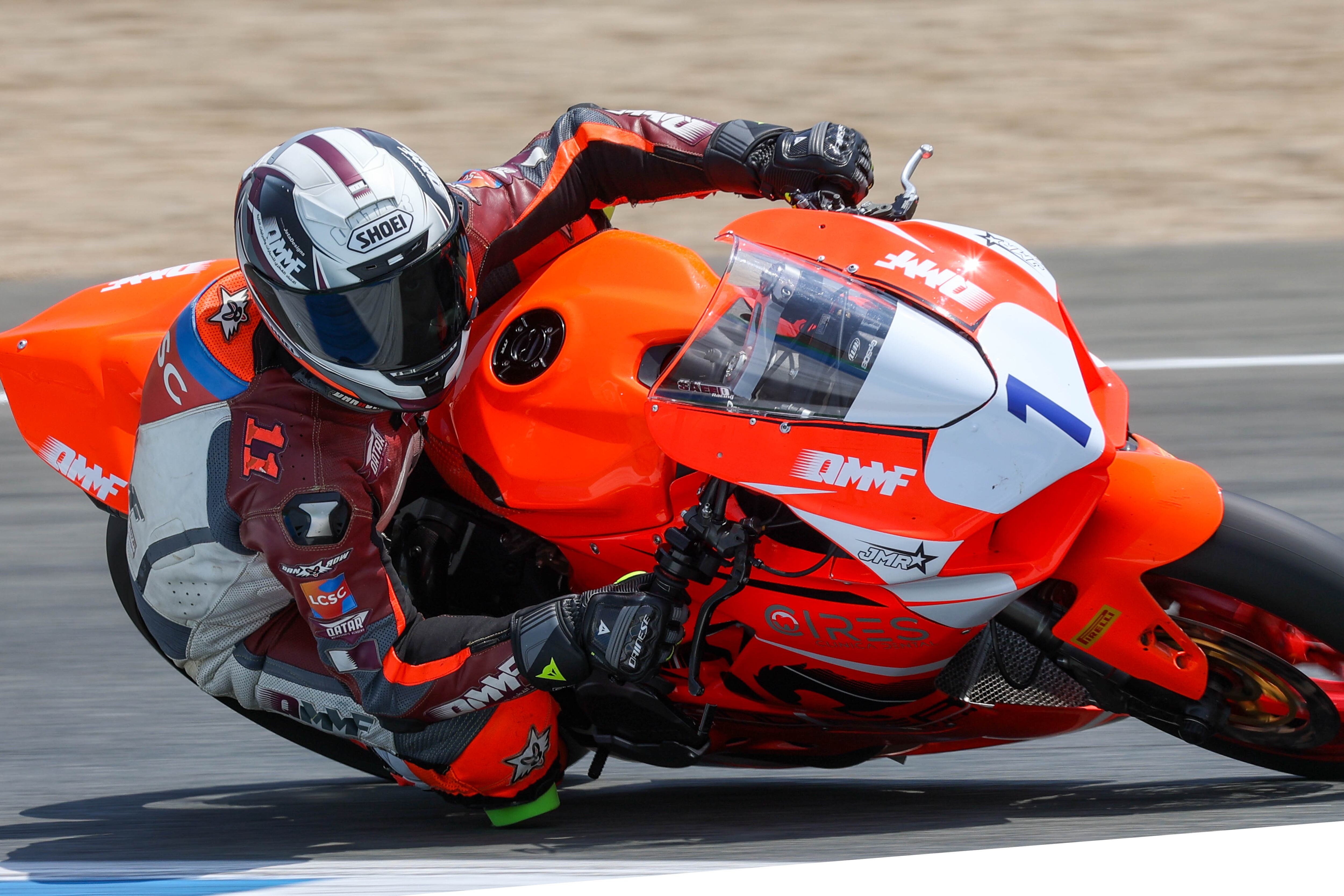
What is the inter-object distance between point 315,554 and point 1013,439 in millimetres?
1275

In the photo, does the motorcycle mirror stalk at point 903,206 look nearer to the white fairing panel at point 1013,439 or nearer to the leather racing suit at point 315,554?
the white fairing panel at point 1013,439

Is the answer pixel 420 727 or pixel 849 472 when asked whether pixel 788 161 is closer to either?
pixel 849 472

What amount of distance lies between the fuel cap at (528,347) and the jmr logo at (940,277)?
686 millimetres

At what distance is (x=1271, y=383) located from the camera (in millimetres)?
5848

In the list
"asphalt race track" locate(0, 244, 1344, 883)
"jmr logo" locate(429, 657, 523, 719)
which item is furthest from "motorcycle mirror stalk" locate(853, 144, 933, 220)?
"asphalt race track" locate(0, 244, 1344, 883)

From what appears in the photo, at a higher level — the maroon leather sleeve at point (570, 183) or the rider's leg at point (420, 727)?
the maroon leather sleeve at point (570, 183)

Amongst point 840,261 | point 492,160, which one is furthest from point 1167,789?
point 492,160

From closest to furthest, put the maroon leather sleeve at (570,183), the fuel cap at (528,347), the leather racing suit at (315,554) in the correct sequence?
the leather racing suit at (315,554)
the fuel cap at (528,347)
the maroon leather sleeve at (570,183)

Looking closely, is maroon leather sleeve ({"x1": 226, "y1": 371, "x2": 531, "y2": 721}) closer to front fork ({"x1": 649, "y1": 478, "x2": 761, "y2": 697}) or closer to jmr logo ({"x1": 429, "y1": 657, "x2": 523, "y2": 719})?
jmr logo ({"x1": 429, "y1": 657, "x2": 523, "y2": 719})

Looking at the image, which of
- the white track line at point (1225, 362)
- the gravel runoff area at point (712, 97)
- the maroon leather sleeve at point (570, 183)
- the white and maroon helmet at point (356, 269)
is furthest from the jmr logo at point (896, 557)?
the gravel runoff area at point (712, 97)

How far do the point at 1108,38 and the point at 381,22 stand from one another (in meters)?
4.30

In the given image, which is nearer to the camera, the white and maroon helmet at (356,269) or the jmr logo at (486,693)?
the white and maroon helmet at (356,269)

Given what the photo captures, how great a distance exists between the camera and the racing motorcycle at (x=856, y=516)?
8.90 ft

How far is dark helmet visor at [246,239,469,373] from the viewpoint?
2.88 m
